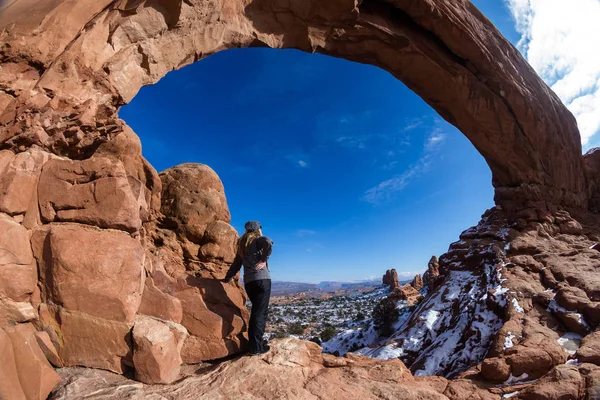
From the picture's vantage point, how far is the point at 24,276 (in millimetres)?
4094

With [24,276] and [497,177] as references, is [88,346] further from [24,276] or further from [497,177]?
[497,177]

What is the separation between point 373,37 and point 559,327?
12.6 metres

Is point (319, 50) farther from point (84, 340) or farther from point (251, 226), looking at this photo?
point (84, 340)

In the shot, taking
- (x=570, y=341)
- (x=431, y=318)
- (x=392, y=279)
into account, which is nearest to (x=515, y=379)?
(x=570, y=341)

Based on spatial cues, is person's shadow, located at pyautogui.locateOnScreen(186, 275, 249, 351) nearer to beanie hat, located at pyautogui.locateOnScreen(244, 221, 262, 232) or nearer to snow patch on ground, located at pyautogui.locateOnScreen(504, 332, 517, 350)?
beanie hat, located at pyautogui.locateOnScreen(244, 221, 262, 232)

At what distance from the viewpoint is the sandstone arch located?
5.05 meters

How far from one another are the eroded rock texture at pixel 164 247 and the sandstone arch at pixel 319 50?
0.04 m

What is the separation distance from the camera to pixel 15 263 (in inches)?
159

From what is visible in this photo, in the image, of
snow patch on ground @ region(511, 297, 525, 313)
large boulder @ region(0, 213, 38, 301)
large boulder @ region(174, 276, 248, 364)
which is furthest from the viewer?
snow patch on ground @ region(511, 297, 525, 313)

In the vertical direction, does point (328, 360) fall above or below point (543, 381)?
above

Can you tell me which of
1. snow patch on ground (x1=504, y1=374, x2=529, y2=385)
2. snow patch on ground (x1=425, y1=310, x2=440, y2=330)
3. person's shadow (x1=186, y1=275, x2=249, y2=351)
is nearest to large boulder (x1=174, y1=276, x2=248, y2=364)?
person's shadow (x1=186, y1=275, x2=249, y2=351)

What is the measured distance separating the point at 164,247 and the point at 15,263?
286 cm

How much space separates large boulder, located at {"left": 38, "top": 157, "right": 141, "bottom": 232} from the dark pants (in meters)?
2.49

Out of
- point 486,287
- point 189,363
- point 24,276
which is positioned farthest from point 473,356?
point 24,276
